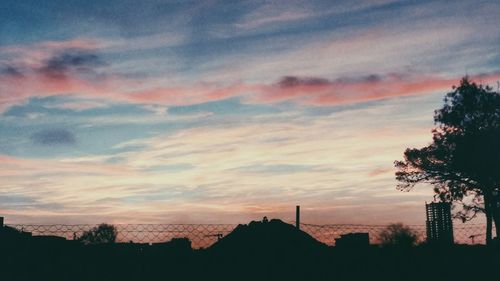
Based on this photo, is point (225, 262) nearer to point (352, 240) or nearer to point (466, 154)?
point (352, 240)

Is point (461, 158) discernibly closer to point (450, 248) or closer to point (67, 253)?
point (450, 248)

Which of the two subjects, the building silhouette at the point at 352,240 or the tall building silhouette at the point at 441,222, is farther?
the tall building silhouette at the point at 441,222

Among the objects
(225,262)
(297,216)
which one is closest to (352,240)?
(297,216)

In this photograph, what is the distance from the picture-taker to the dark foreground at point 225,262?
20188mm

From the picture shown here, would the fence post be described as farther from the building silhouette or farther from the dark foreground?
the building silhouette

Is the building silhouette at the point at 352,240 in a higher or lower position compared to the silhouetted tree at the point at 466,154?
lower

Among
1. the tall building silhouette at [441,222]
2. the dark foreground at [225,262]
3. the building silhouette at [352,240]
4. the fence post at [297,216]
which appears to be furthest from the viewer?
the tall building silhouette at [441,222]

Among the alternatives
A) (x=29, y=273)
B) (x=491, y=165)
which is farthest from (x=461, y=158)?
(x=29, y=273)

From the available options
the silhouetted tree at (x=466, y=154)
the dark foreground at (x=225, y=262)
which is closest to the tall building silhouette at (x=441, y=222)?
the silhouetted tree at (x=466, y=154)

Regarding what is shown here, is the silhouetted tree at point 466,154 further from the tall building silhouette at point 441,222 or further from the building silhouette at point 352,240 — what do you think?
the building silhouette at point 352,240

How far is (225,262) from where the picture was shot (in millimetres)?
21266

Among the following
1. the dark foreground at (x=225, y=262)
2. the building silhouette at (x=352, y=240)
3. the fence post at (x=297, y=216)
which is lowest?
the dark foreground at (x=225, y=262)

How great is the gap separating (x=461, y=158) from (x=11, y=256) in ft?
105

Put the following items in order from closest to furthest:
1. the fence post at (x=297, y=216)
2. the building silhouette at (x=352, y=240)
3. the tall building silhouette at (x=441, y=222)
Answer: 1. the building silhouette at (x=352, y=240)
2. the fence post at (x=297, y=216)
3. the tall building silhouette at (x=441, y=222)
